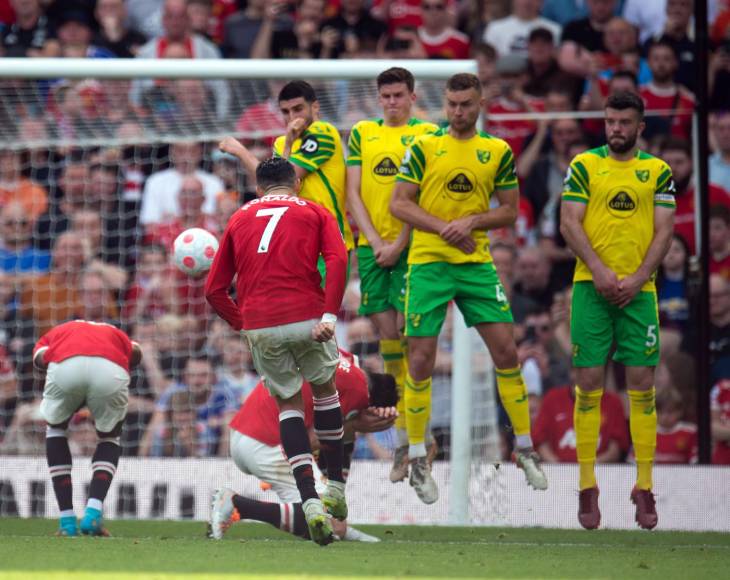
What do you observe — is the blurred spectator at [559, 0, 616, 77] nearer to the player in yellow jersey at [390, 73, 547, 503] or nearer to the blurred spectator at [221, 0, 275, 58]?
the blurred spectator at [221, 0, 275, 58]

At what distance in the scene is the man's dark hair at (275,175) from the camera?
8258 mm

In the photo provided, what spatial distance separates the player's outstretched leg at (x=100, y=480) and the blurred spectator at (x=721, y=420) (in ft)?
17.4

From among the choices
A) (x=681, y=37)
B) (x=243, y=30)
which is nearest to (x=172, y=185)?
(x=243, y=30)

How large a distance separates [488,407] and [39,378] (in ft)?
14.4

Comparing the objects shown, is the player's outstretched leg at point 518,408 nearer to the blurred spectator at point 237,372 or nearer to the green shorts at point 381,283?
the green shorts at point 381,283

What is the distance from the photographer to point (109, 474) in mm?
9523

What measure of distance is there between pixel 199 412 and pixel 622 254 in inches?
189

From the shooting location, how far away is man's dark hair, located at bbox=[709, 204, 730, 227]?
1302cm

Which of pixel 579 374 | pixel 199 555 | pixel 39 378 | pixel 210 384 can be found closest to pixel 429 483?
pixel 579 374

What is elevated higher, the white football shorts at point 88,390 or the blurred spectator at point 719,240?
the blurred spectator at point 719,240

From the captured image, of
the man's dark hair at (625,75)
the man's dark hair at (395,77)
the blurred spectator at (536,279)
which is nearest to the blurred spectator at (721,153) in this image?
the man's dark hair at (625,75)

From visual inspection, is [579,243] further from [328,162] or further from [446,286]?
[328,162]

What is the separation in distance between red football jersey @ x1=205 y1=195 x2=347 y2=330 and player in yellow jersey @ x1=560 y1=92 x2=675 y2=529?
219 cm

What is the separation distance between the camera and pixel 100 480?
9.45 meters
